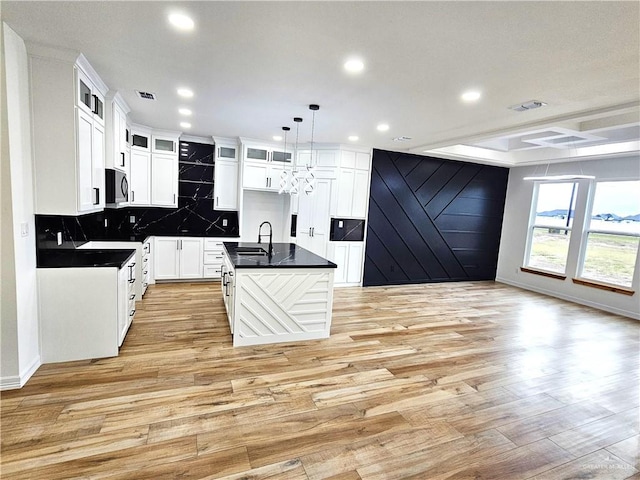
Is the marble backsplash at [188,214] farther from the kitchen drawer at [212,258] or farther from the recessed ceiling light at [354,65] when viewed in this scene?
the recessed ceiling light at [354,65]

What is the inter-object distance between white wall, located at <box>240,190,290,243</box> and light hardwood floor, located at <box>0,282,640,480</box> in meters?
2.76

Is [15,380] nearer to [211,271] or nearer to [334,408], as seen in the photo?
[334,408]

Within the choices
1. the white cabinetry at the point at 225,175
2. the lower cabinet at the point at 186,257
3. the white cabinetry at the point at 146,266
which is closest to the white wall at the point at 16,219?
the white cabinetry at the point at 146,266

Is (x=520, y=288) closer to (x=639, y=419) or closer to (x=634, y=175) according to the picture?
(x=634, y=175)

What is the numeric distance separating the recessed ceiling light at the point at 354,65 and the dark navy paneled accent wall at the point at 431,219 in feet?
11.9

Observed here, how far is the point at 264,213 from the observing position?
6.78 meters

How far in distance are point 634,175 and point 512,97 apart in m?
4.07

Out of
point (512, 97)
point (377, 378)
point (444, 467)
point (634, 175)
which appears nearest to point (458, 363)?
point (377, 378)

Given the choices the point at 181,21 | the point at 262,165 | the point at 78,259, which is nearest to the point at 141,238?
the point at 78,259

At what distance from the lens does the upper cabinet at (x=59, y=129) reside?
2662 mm

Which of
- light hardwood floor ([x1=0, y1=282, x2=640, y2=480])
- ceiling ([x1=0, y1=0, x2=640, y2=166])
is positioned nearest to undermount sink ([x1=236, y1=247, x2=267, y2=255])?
light hardwood floor ([x1=0, y1=282, x2=640, y2=480])

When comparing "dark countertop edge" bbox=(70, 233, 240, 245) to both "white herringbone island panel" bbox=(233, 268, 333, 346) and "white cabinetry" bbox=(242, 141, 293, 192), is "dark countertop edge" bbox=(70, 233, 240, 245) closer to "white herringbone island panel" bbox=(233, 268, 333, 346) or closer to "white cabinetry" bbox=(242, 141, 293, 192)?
"white cabinetry" bbox=(242, 141, 293, 192)

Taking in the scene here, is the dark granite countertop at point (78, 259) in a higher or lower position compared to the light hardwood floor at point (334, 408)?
higher

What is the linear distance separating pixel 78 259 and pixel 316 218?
3.87 meters
